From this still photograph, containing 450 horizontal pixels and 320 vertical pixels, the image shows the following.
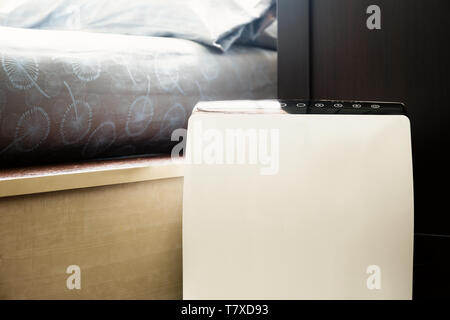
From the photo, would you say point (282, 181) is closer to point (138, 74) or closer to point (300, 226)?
point (300, 226)

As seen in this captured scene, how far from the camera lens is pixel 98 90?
2.34ft

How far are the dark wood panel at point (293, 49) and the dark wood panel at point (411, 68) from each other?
31mm

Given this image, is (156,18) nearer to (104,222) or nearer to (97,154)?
(97,154)

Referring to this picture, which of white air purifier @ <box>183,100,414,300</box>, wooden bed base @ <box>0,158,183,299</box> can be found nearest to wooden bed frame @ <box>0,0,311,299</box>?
wooden bed base @ <box>0,158,183,299</box>

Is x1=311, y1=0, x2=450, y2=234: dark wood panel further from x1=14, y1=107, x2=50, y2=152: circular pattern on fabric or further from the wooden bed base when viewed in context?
x1=14, y1=107, x2=50, y2=152: circular pattern on fabric

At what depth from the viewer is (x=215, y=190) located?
51 cm

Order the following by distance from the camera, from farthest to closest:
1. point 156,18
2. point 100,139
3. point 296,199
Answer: point 156,18 → point 100,139 → point 296,199

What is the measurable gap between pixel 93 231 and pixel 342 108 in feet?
1.35

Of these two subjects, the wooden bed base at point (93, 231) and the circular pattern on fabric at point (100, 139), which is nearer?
the wooden bed base at point (93, 231)

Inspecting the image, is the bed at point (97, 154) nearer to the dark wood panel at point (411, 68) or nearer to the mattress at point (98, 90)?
the mattress at point (98, 90)

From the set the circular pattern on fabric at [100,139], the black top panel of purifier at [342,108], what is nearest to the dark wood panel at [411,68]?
the black top panel of purifier at [342,108]

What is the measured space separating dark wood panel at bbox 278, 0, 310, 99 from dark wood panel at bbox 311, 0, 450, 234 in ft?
0.10

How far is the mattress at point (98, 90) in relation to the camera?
0.63 m

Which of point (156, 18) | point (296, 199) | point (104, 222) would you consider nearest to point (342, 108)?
point (296, 199)
